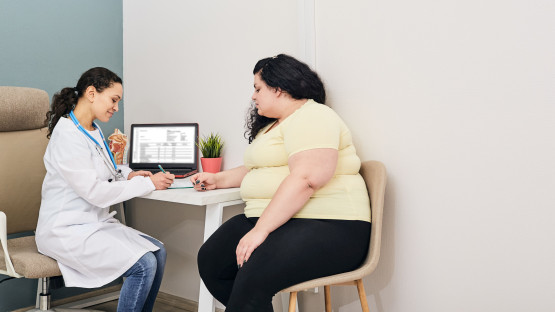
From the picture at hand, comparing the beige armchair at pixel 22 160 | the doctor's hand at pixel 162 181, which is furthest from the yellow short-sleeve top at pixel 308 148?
the beige armchair at pixel 22 160

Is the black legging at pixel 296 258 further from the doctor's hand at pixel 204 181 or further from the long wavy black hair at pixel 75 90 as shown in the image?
the long wavy black hair at pixel 75 90

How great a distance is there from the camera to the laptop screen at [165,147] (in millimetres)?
2342

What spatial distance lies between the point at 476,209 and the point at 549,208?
207 millimetres

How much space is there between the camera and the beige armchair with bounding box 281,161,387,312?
1341mm

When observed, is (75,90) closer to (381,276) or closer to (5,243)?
(5,243)

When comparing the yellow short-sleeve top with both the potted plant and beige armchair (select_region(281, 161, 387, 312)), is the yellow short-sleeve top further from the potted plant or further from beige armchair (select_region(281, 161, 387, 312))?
the potted plant

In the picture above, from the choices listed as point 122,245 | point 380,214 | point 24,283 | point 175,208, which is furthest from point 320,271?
point 24,283

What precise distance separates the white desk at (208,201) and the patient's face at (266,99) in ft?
1.12

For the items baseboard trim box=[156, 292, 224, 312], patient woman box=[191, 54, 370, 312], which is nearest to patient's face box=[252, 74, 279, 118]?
patient woman box=[191, 54, 370, 312]

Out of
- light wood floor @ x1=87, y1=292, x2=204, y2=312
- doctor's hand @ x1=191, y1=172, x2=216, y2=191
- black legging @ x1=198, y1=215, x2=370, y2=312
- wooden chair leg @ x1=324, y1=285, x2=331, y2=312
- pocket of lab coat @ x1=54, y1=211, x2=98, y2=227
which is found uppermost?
doctor's hand @ x1=191, y1=172, x2=216, y2=191

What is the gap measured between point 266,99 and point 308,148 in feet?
1.03

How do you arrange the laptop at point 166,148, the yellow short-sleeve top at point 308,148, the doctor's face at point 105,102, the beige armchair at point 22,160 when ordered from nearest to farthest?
the yellow short-sleeve top at point 308,148, the doctor's face at point 105,102, the beige armchair at point 22,160, the laptop at point 166,148

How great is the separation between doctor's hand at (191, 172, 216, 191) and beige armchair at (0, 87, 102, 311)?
Answer: 2.29ft

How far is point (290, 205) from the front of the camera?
1.39 metres
